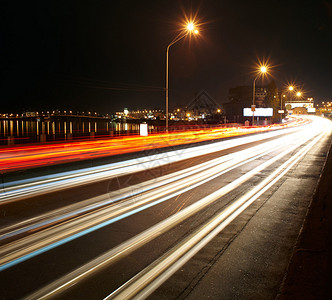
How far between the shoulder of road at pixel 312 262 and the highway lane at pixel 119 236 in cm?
147

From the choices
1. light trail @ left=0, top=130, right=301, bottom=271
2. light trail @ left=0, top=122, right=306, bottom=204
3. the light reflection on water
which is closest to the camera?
light trail @ left=0, top=130, right=301, bottom=271

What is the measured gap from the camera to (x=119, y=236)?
18.3ft

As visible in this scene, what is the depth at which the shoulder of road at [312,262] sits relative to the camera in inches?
143

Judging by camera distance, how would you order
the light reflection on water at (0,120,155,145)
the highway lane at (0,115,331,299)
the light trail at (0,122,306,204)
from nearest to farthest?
the highway lane at (0,115,331,299) → the light trail at (0,122,306,204) → the light reflection on water at (0,120,155,145)

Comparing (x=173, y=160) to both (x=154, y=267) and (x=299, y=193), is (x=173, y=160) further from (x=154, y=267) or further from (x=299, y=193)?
(x=154, y=267)

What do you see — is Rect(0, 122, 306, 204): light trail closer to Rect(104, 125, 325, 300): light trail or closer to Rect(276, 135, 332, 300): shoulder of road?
Rect(104, 125, 325, 300): light trail

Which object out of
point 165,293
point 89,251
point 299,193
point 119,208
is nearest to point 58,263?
point 89,251

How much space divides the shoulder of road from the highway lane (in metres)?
1.47

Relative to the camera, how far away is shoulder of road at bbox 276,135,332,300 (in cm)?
364

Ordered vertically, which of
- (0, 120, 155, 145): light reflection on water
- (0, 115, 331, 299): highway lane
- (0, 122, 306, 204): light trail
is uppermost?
(0, 120, 155, 145): light reflection on water

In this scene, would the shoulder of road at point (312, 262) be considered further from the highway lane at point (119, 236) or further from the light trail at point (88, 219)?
the light trail at point (88, 219)

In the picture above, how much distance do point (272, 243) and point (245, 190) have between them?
4084 millimetres

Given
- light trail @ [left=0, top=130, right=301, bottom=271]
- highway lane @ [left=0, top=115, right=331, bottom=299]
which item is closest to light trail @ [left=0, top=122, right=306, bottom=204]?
highway lane @ [left=0, top=115, right=331, bottom=299]

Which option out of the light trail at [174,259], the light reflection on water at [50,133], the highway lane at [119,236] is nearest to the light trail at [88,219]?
the highway lane at [119,236]
